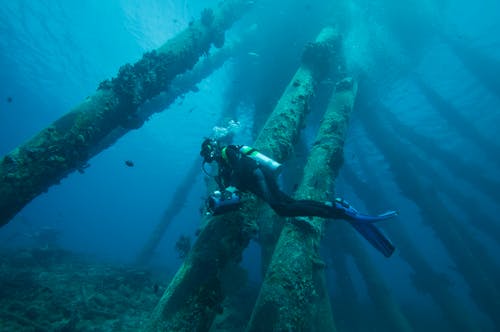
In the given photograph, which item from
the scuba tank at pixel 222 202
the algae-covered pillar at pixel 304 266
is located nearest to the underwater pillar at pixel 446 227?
the algae-covered pillar at pixel 304 266

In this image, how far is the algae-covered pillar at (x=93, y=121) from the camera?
5199 mm

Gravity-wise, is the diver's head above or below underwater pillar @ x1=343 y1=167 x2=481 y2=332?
below

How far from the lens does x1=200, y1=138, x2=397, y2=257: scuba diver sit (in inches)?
152

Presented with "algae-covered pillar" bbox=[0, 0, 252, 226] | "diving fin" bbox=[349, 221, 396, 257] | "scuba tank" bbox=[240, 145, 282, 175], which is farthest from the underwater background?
"diving fin" bbox=[349, 221, 396, 257]

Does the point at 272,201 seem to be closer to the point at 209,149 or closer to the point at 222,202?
the point at 222,202

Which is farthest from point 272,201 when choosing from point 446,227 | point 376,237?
point 446,227

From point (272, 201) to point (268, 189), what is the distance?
0.18 meters

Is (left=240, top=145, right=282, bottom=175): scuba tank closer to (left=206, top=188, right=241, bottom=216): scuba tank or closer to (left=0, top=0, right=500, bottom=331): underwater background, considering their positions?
(left=206, top=188, right=241, bottom=216): scuba tank

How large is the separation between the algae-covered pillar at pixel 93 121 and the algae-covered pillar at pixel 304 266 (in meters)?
4.74

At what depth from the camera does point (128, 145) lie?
196 feet

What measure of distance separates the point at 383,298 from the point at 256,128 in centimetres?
984

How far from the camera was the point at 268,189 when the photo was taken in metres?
4.04

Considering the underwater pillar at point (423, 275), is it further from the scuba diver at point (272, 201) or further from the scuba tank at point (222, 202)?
the scuba tank at point (222, 202)

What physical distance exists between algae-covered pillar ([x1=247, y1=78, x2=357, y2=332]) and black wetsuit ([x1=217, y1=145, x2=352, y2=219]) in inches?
42.3
